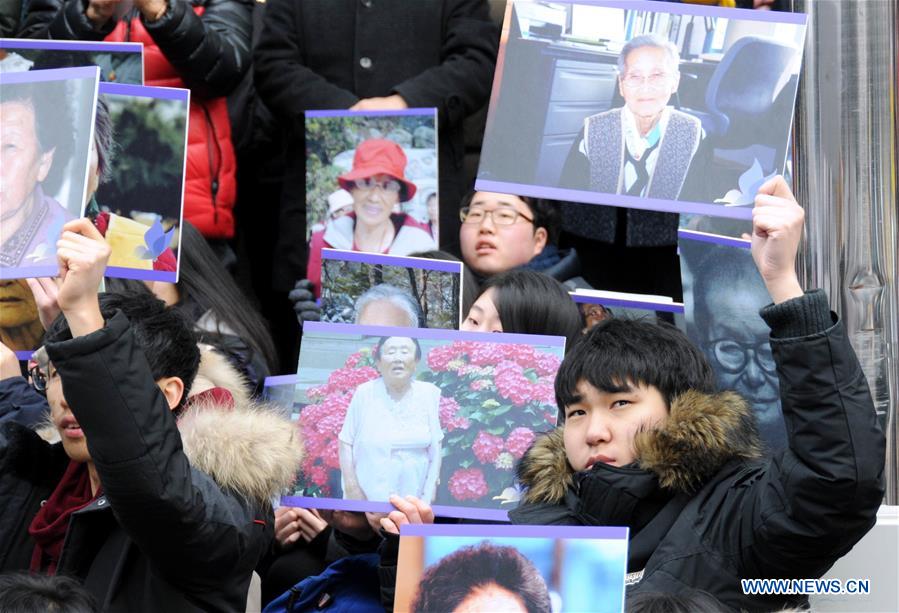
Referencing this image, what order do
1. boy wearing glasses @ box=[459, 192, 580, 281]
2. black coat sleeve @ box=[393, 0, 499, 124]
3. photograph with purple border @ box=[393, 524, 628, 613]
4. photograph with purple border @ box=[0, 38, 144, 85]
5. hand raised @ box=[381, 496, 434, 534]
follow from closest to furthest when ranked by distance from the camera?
photograph with purple border @ box=[393, 524, 628, 613], hand raised @ box=[381, 496, 434, 534], photograph with purple border @ box=[0, 38, 144, 85], boy wearing glasses @ box=[459, 192, 580, 281], black coat sleeve @ box=[393, 0, 499, 124]

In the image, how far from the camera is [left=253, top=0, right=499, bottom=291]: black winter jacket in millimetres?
5398

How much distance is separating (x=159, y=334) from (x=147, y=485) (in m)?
0.62

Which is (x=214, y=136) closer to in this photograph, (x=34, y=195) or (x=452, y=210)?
(x=452, y=210)

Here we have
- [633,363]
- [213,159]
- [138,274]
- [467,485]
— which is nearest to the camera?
[633,363]

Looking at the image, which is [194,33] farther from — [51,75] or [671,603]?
[671,603]

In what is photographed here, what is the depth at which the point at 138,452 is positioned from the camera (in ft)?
9.62

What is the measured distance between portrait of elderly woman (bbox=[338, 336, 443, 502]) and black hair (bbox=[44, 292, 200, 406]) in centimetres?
43

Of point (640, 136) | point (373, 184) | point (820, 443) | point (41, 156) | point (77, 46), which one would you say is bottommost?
point (820, 443)

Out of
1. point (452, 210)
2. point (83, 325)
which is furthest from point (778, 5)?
point (83, 325)

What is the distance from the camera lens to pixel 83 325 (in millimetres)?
2992

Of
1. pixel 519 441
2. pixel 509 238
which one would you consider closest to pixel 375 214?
pixel 509 238

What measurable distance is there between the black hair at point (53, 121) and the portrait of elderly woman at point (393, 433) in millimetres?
1046

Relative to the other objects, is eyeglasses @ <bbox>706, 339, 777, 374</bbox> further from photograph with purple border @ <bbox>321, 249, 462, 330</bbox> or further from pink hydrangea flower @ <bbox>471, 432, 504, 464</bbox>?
photograph with purple border @ <bbox>321, 249, 462, 330</bbox>

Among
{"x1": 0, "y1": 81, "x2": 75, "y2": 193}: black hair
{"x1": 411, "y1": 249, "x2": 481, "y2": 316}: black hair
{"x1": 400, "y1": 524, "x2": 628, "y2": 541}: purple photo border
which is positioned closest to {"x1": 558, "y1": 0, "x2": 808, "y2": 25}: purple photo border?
{"x1": 411, "y1": 249, "x2": 481, "y2": 316}: black hair
